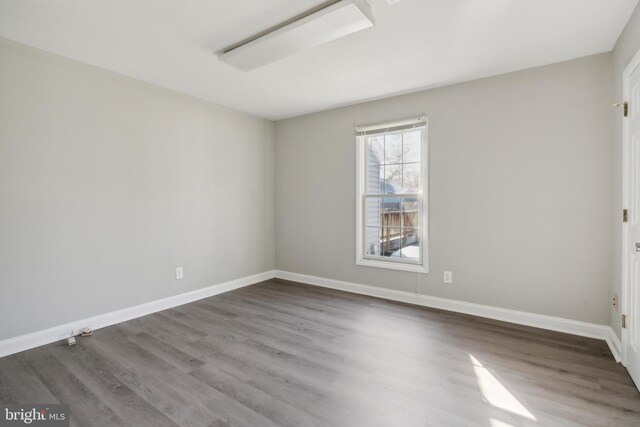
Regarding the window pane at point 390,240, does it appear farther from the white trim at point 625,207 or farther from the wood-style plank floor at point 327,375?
the white trim at point 625,207

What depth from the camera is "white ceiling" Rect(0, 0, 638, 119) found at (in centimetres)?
210

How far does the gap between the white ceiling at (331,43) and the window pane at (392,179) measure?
0.98 m

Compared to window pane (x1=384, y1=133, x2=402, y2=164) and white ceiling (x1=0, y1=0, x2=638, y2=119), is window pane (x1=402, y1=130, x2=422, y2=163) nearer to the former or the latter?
window pane (x1=384, y1=133, x2=402, y2=164)

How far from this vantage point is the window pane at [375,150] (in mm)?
4086

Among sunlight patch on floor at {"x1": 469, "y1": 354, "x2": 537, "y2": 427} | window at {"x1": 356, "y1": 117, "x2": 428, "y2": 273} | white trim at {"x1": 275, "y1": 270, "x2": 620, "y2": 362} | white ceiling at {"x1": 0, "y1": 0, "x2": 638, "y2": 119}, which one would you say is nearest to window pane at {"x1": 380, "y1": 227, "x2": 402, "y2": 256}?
window at {"x1": 356, "y1": 117, "x2": 428, "y2": 273}

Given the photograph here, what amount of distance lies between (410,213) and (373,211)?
1.70 ft

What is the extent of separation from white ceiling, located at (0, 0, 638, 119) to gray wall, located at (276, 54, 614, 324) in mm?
264

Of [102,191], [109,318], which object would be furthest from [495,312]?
[102,191]

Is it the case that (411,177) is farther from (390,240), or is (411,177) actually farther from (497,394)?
(497,394)

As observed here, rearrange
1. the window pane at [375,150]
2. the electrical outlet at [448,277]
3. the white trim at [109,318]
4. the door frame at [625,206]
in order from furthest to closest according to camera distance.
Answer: the window pane at [375,150], the electrical outlet at [448,277], the white trim at [109,318], the door frame at [625,206]

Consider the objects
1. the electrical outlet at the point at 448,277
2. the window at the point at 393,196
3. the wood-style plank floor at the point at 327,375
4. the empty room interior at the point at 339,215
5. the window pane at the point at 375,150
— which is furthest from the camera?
the window pane at the point at 375,150

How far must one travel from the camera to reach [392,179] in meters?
4.01

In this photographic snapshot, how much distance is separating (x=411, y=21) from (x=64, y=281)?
3.64 metres

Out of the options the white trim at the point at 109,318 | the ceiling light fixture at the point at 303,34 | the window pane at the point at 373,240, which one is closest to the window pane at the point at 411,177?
the window pane at the point at 373,240
